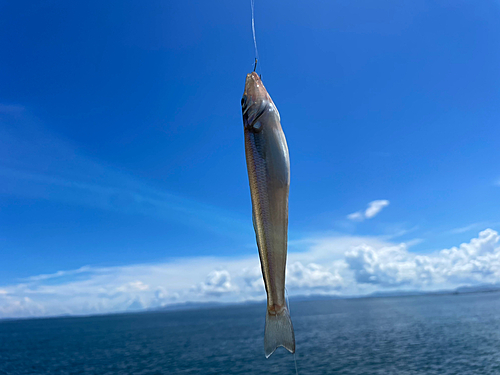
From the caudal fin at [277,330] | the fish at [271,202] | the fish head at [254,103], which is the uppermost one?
the fish head at [254,103]

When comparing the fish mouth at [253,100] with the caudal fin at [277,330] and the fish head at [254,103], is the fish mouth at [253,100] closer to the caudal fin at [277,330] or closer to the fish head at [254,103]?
the fish head at [254,103]

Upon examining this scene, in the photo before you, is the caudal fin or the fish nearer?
the fish

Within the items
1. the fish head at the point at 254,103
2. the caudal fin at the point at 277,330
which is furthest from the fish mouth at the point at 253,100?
the caudal fin at the point at 277,330

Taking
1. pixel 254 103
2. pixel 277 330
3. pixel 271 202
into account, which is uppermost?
pixel 254 103

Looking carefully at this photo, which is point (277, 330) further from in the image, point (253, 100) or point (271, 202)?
point (253, 100)

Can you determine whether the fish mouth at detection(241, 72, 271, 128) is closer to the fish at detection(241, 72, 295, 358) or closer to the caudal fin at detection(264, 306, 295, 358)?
the fish at detection(241, 72, 295, 358)

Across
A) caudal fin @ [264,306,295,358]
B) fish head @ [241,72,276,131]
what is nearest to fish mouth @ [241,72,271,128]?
fish head @ [241,72,276,131]

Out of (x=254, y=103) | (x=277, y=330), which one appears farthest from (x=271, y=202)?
(x=277, y=330)

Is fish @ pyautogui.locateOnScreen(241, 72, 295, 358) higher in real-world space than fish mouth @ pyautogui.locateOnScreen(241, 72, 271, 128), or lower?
lower
